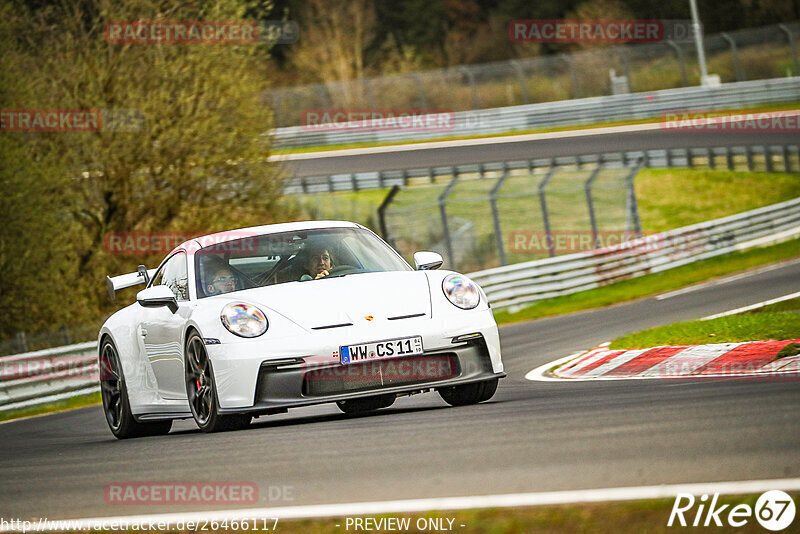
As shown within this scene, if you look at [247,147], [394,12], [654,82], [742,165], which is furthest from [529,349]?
[394,12]

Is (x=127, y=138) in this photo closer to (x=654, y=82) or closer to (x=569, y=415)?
(x=569, y=415)

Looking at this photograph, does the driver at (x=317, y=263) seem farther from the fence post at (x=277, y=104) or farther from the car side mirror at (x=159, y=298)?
the fence post at (x=277, y=104)

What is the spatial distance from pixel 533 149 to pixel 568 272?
51.4 feet

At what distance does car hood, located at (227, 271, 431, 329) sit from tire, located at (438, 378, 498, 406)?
71cm

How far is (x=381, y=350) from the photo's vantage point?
761 centimetres

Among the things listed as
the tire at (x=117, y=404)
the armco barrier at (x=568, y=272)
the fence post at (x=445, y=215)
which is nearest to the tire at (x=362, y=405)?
the tire at (x=117, y=404)

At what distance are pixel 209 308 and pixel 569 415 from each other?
2516 mm

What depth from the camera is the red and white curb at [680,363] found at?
876cm

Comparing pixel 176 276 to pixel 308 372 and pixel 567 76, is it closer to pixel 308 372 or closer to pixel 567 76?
pixel 308 372

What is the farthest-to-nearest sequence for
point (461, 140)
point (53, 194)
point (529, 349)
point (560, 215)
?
point (461, 140)
point (560, 215)
point (53, 194)
point (529, 349)

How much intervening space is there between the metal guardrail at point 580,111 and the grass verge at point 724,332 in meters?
30.6

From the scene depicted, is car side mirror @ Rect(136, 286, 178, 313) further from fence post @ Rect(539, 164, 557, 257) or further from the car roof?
fence post @ Rect(539, 164, 557, 257)

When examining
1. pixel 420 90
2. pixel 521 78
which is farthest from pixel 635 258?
pixel 420 90

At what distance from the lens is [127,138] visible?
24.5 m
